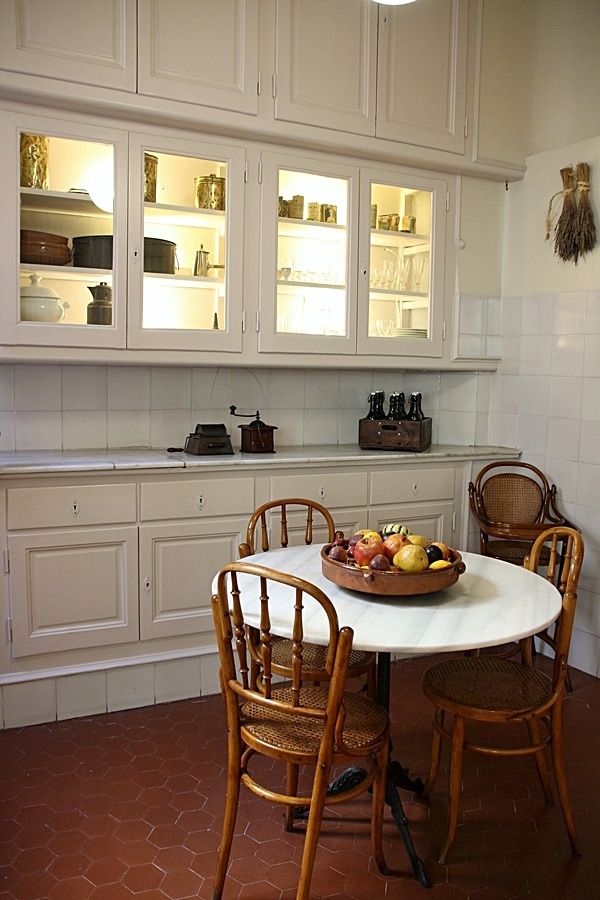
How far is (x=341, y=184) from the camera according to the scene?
3590 millimetres

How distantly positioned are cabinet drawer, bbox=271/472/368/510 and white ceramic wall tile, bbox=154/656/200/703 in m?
0.80

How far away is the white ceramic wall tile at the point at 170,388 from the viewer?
364 cm

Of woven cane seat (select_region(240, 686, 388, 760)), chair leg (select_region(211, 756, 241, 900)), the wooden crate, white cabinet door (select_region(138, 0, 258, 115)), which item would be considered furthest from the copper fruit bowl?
→ white cabinet door (select_region(138, 0, 258, 115))

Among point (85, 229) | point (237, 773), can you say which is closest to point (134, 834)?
point (237, 773)

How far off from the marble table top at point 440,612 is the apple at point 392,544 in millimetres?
125

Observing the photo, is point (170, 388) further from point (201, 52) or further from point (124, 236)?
point (201, 52)

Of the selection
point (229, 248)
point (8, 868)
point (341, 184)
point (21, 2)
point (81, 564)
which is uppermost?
point (21, 2)

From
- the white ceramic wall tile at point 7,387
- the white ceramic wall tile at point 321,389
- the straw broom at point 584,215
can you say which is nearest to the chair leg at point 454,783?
the white ceramic wall tile at point 321,389

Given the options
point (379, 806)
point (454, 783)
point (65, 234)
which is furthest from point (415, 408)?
point (379, 806)

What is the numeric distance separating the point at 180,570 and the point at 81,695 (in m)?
0.62

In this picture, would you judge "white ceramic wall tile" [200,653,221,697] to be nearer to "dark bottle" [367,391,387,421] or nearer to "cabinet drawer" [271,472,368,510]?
Result: "cabinet drawer" [271,472,368,510]

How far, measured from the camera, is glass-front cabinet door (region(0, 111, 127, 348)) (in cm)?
289

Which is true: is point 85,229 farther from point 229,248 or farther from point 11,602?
point 11,602

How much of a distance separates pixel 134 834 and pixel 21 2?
2.88 m
